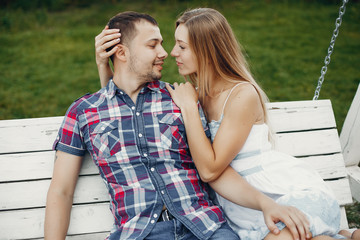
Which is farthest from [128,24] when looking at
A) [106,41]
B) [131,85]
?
[131,85]

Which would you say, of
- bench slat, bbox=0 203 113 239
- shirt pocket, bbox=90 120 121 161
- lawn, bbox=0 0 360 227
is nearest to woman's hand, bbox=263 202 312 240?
shirt pocket, bbox=90 120 121 161

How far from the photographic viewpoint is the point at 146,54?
2.53 metres

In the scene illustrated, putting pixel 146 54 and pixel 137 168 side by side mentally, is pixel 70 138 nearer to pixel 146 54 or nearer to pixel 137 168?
pixel 137 168

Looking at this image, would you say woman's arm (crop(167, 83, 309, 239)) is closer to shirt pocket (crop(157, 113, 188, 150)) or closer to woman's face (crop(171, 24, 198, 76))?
shirt pocket (crop(157, 113, 188, 150))

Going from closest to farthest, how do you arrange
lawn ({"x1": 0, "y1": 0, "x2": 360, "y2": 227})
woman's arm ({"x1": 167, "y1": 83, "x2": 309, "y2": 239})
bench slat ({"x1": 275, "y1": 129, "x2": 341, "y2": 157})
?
woman's arm ({"x1": 167, "y1": 83, "x2": 309, "y2": 239}), bench slat ({"x1": 275, "y1": 129, "x2": 341, "y2": 157}), lawn ({"x1": 0, "y1": 0, "x2": 360, "y2": 227})

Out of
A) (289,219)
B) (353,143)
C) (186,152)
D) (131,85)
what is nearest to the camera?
(289,219)

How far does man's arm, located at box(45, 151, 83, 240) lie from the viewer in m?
2.25

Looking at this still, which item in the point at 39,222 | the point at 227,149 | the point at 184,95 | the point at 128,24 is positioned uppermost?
the point at 128,24

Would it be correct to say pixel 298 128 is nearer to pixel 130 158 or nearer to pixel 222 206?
pixel 222 206

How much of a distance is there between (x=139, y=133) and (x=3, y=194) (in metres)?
1.05

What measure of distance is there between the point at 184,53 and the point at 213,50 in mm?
201

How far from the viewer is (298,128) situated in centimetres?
289

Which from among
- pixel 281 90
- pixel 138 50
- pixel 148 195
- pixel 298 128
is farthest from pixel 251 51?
pixel 148 195

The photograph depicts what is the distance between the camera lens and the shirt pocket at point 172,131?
237 centimetres
